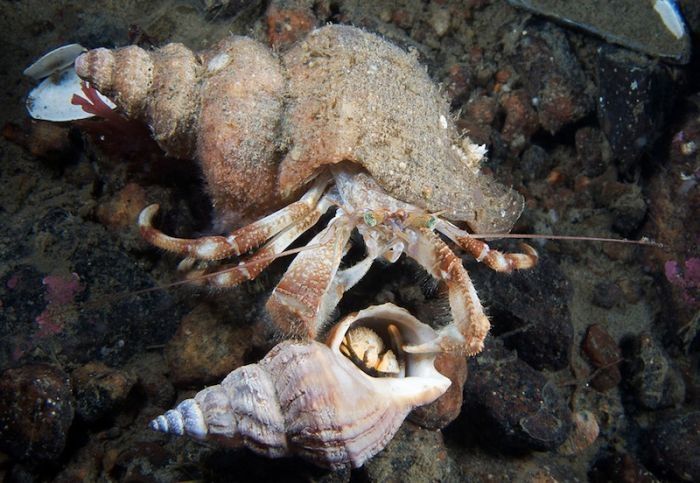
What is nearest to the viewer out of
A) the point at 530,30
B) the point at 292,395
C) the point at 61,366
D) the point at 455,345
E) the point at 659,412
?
the point at 292,395

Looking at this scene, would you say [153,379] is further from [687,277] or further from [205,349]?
[687,277]

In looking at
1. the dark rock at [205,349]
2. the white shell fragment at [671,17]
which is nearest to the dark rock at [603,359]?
the white shell fragment at [671,17]

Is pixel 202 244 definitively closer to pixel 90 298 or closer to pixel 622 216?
pixel 90 298

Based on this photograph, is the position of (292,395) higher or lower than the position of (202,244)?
lower

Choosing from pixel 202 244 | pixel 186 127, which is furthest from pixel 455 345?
pixel 186 127

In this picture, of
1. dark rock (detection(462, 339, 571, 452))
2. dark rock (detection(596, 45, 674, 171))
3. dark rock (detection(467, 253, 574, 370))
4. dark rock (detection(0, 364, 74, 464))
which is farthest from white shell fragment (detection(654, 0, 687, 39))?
dark rock (detection(0, 364, 74, 464))

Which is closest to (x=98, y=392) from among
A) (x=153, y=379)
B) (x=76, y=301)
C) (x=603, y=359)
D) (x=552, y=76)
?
(x=153, y=379)
